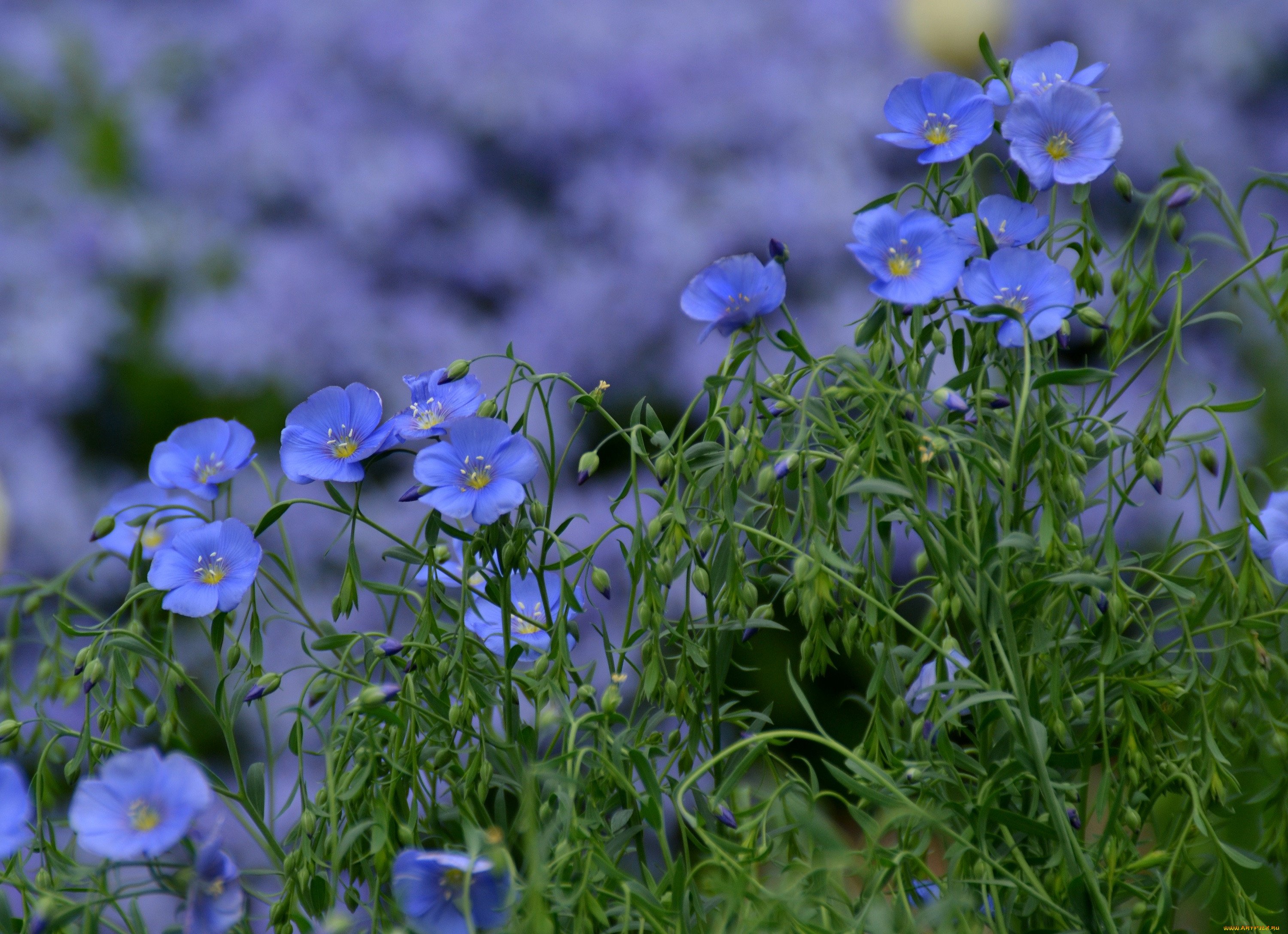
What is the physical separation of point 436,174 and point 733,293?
1.59 m

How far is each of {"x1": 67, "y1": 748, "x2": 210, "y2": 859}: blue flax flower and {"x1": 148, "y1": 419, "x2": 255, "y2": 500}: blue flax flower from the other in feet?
0.54

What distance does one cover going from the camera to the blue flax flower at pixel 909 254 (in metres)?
0.45

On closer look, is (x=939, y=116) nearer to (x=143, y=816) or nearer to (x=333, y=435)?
(x=333, y=435)

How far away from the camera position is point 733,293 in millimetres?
510

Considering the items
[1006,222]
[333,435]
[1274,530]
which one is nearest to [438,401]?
[333,435]

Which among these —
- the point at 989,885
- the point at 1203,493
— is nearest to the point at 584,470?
the point at 989,885

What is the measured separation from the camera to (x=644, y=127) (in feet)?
6.70

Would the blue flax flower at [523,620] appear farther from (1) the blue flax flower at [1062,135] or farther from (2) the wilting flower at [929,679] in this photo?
(1) the blue flax flower at [1062,135]

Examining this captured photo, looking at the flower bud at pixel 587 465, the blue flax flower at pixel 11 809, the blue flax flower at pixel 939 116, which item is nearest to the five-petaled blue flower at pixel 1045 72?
the blue flax flower at pixel 939 116

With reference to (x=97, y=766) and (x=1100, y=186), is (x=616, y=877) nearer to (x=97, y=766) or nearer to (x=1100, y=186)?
(x=97, y=766)

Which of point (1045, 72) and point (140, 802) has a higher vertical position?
point (1045, 72)

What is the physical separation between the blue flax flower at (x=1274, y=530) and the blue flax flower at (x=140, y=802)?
1.46ft

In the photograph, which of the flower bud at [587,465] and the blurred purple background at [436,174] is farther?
the blurred purple background at [436,174]

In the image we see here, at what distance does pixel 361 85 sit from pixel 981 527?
6.49ft
